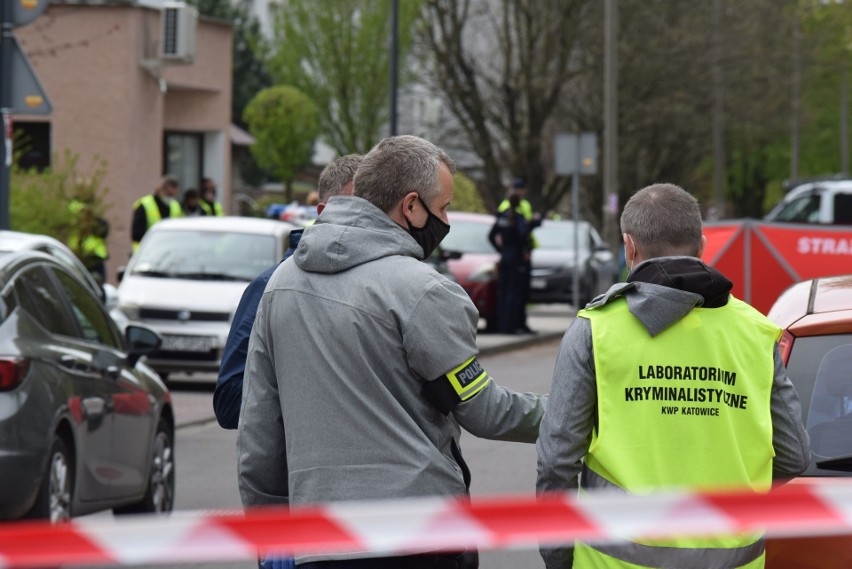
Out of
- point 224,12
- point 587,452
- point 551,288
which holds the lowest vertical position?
point 551,288

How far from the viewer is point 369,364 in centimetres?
375

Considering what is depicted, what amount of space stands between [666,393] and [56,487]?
4.42 meters

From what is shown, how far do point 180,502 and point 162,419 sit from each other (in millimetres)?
841

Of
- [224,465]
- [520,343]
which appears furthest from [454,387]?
[520,343]

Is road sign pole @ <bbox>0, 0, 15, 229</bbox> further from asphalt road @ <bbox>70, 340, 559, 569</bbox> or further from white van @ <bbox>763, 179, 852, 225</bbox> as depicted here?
white van @ <bbox>763, 179, 852, 225</bbox>

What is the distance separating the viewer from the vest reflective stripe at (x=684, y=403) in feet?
12.2

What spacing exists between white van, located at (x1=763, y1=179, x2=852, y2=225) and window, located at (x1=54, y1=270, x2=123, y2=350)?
16.4 m

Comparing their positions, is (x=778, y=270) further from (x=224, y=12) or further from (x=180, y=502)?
(x=224, y=12)

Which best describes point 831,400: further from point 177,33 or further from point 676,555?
point 177,33

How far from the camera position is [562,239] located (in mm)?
29625

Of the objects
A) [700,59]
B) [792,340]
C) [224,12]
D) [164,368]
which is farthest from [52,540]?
[224,12]

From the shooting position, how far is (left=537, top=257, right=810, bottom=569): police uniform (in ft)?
12.2

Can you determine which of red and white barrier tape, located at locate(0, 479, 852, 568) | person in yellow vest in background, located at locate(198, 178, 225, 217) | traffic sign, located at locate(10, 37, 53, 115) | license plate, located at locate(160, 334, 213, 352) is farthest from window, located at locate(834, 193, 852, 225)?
red and white barrier tape, located at locate(0, 479, 852, 568)

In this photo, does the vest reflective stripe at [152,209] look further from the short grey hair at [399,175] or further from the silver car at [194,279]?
the short grey hair at [399,175]
